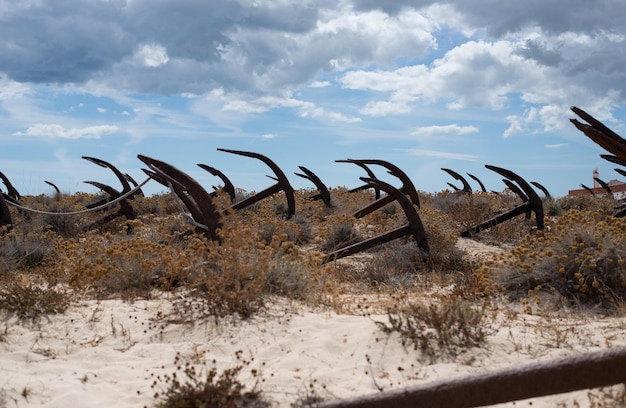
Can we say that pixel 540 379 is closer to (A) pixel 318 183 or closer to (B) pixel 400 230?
(B) pixel 400 230

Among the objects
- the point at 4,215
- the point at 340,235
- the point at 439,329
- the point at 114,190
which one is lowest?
the point at 439,329

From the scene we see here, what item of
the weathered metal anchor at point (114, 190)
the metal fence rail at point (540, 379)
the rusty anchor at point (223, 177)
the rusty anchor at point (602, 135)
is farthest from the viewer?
the rusty anchor at point (223, 177)

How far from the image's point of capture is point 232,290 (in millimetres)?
4906

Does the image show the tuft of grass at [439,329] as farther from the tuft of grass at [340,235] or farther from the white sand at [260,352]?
the tuft of grass at [340,235]

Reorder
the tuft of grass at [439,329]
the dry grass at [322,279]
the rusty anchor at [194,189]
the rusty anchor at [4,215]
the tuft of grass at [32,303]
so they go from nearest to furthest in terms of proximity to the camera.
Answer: the tuft of grass at [439,329]
the dry grass at [322,279]
the tuft of grass at [32,303]
the rusty anchor at [194,189]
the rusty anchor at [4,215]

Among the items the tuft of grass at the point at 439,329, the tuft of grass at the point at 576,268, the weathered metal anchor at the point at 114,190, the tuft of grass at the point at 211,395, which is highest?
the weathered metal anchor at the point at 114,190

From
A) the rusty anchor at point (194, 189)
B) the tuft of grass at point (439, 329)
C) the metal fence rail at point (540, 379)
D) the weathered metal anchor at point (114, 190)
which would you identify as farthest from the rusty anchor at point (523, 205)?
the metal fence rail at point (540, 379)

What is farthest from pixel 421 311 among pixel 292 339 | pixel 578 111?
pixel 578 111

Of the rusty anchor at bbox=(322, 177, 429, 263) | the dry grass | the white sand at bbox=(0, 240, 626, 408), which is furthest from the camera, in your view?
the rusty anchor at bbox=(322, 177, 429, 263)

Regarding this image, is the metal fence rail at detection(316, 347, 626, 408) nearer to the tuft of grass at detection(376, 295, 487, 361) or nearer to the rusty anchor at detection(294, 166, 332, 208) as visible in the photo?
the tuft of grass at detection(376, 295, 487, 361)

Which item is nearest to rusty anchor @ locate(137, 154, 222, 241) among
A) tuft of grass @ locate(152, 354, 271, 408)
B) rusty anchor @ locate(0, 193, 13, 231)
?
tuft of grass @ locate(152, 354, 271, 408)

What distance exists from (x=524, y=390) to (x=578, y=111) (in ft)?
13.3

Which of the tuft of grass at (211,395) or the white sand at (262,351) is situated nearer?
the tuft of grass at (211,395)

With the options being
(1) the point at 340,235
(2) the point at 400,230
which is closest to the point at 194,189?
(2) the point at 400,230
